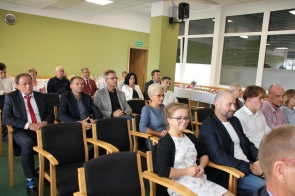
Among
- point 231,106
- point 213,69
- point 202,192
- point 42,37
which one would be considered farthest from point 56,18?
point 202,192

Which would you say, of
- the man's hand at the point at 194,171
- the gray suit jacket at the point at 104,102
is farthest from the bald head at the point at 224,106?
the gray suit jacket at the point at 104,102

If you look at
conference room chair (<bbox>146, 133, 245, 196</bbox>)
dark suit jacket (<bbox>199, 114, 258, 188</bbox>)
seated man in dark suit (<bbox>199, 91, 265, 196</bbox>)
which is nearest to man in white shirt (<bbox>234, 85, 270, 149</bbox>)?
seated man in dark suit (<bbox>199, 91, 265, 196</bbox>)

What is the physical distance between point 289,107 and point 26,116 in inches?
136

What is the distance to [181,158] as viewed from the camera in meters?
1.85

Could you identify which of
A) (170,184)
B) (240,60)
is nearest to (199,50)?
(240,60)

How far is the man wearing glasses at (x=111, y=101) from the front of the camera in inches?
141

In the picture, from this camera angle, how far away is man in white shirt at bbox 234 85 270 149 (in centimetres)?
262

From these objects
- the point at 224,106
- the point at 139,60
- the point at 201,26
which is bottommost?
the point at 224,106

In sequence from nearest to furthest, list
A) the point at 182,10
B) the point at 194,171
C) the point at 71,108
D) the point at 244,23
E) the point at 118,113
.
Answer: the point at 194,171, the point at 71,108, the point at 118,113, the point at 182,10, the point at 244,23

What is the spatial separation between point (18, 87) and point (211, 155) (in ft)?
7.42

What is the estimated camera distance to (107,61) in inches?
334

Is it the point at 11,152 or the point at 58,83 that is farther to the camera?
the point at 58,83

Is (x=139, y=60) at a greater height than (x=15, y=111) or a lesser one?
greater

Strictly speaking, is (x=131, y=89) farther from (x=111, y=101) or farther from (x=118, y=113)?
(x=118, y=113)
